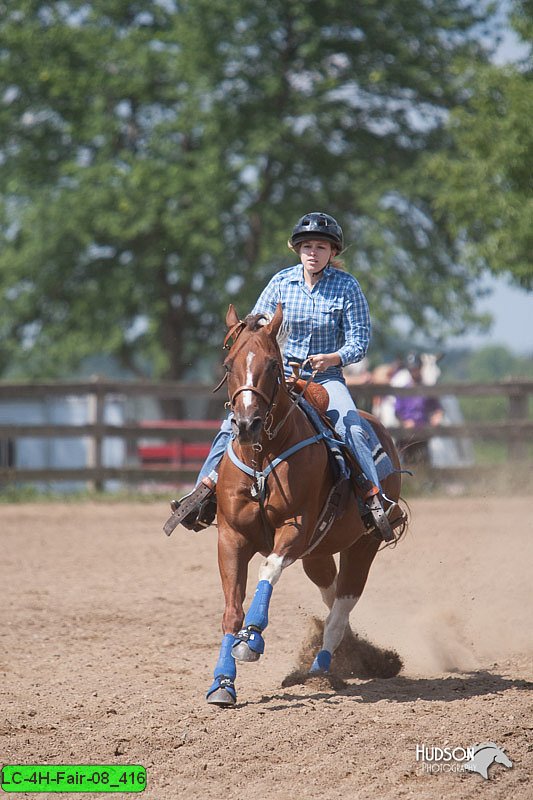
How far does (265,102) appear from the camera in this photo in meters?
25.8

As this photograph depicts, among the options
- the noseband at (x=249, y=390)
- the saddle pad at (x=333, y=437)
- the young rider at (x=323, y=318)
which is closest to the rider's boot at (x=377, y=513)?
the young rider at (x=323, y=318)

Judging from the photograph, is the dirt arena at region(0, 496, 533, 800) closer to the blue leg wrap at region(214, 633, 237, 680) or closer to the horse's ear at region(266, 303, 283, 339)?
the blue leg wrap at region(214, 633, 237, 680)

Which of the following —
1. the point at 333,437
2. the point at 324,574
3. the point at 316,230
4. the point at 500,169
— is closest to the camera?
the point at 316,230

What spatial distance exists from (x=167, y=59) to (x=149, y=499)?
13.0 m

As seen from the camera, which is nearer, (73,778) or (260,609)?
(73,778)

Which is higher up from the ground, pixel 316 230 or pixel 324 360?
pixel 316 230

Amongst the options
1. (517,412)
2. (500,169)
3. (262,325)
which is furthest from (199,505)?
(500,169)

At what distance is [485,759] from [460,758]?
0.11 m

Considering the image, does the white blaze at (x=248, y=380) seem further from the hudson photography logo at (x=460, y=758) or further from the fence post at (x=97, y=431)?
the fence post at (x=97, y=431)

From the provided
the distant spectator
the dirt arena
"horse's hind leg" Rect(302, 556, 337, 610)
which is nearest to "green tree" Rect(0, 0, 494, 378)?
the distant spectator

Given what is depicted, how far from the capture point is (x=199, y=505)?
20.6ft

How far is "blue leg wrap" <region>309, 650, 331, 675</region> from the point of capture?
6496 mm

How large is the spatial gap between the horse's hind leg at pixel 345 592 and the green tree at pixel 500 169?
13.0 metres

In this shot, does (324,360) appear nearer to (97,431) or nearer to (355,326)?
(355,326)
